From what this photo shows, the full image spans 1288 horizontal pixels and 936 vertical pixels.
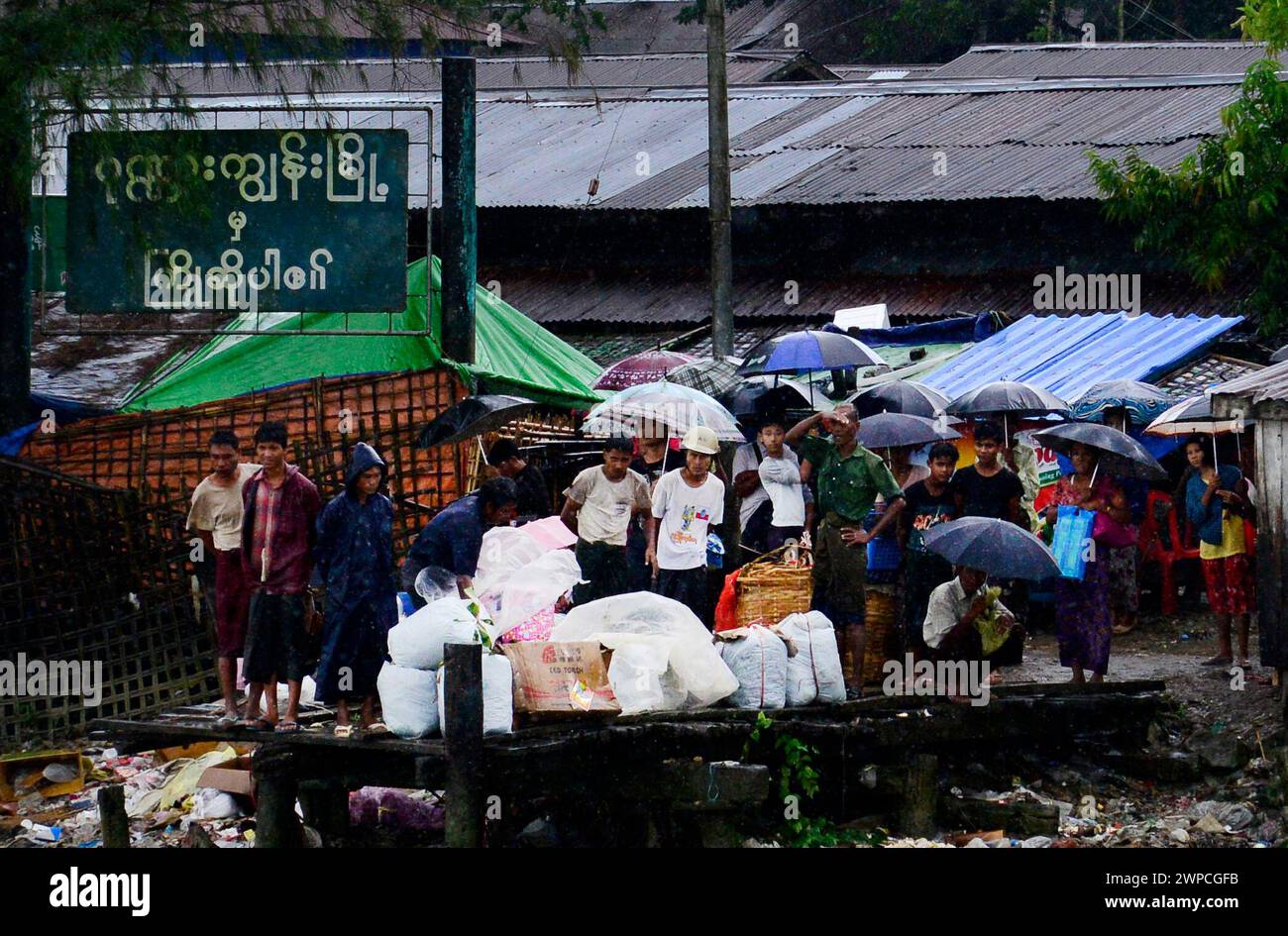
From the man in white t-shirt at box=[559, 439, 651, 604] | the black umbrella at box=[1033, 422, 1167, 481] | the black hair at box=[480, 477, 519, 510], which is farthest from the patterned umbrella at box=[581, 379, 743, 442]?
the black umbrella at box=[1033, 422, 1167, 481]

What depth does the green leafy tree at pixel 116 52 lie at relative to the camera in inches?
459

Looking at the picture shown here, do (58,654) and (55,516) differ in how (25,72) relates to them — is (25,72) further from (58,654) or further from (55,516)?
(58,654)

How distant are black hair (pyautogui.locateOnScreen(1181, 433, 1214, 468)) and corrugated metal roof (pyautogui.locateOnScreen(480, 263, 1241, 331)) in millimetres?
3871

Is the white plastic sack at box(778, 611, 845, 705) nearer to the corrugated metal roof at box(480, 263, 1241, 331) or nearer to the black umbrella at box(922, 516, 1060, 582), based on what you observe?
the black umbrella at box(922, 516, 1060, 582)

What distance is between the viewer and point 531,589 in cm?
994

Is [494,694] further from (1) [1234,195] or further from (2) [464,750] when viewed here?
(1) [1234,195]

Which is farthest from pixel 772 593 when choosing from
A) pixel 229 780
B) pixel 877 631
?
pixel 229 780

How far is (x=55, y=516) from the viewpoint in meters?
12.7

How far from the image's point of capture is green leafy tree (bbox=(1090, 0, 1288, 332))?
1534 centimetres

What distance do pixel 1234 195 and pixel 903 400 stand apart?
4785mm

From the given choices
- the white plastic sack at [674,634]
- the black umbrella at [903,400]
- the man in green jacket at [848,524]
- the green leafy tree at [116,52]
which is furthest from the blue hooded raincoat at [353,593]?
the black umbrella at [903,400]

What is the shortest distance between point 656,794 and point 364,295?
216 inches


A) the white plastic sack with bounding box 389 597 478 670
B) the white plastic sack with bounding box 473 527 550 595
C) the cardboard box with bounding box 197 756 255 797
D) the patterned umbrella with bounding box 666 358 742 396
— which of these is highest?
the patterned umbrella with bounding box 666 358 742 396
